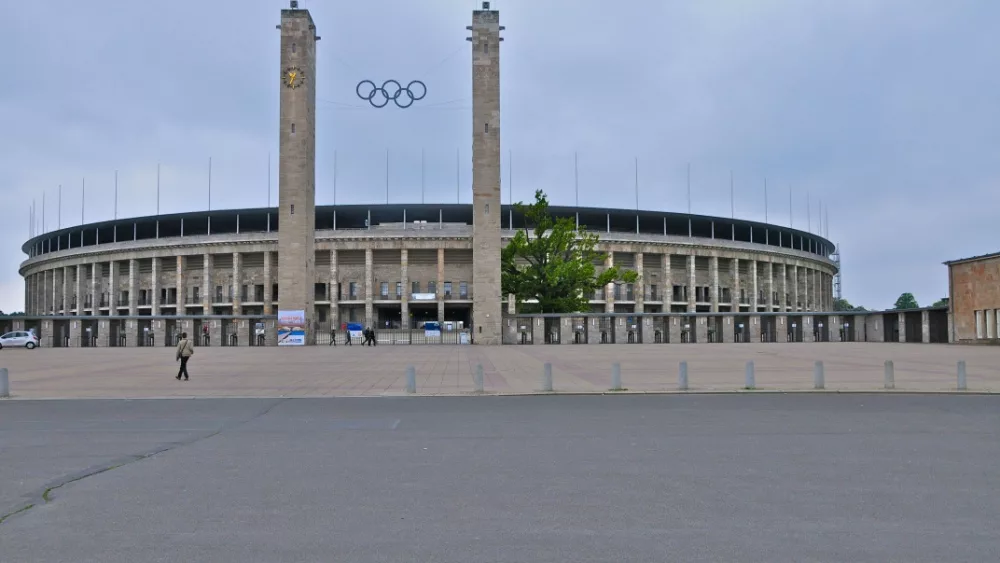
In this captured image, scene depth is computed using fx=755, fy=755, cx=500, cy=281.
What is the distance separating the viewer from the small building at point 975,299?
41.7m

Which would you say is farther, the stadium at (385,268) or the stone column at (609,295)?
the stone column at (609,295)

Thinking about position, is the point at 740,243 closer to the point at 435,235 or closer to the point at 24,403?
the point at 435,235

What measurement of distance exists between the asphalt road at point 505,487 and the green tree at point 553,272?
4642 centimetres

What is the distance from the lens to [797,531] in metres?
5.57

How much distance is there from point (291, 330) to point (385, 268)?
30.1 meters

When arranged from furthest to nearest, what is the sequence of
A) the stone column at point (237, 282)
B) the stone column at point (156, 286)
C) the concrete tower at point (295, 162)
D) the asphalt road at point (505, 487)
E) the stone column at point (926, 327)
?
the stone column at point (156, 286) < the stone column at point (237, 282) < the concrete tower at point (295, 162) < the stone column at point (926, 327) < the asphalt road at point (505, 487)

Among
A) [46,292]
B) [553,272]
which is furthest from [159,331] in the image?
[46,292]

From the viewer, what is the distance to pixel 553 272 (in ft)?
193

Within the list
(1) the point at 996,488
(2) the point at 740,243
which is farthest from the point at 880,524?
(2) the point at 740,243

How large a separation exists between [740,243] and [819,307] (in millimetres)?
21741

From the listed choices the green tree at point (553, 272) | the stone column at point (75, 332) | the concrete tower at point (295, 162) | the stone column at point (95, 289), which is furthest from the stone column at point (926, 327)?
the stone column at point (95, 289)

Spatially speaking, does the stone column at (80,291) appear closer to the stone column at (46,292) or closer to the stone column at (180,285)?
the stone column at (46,292)

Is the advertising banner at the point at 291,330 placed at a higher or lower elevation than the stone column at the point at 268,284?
lower

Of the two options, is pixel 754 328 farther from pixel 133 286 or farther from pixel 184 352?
pixel 133 286
